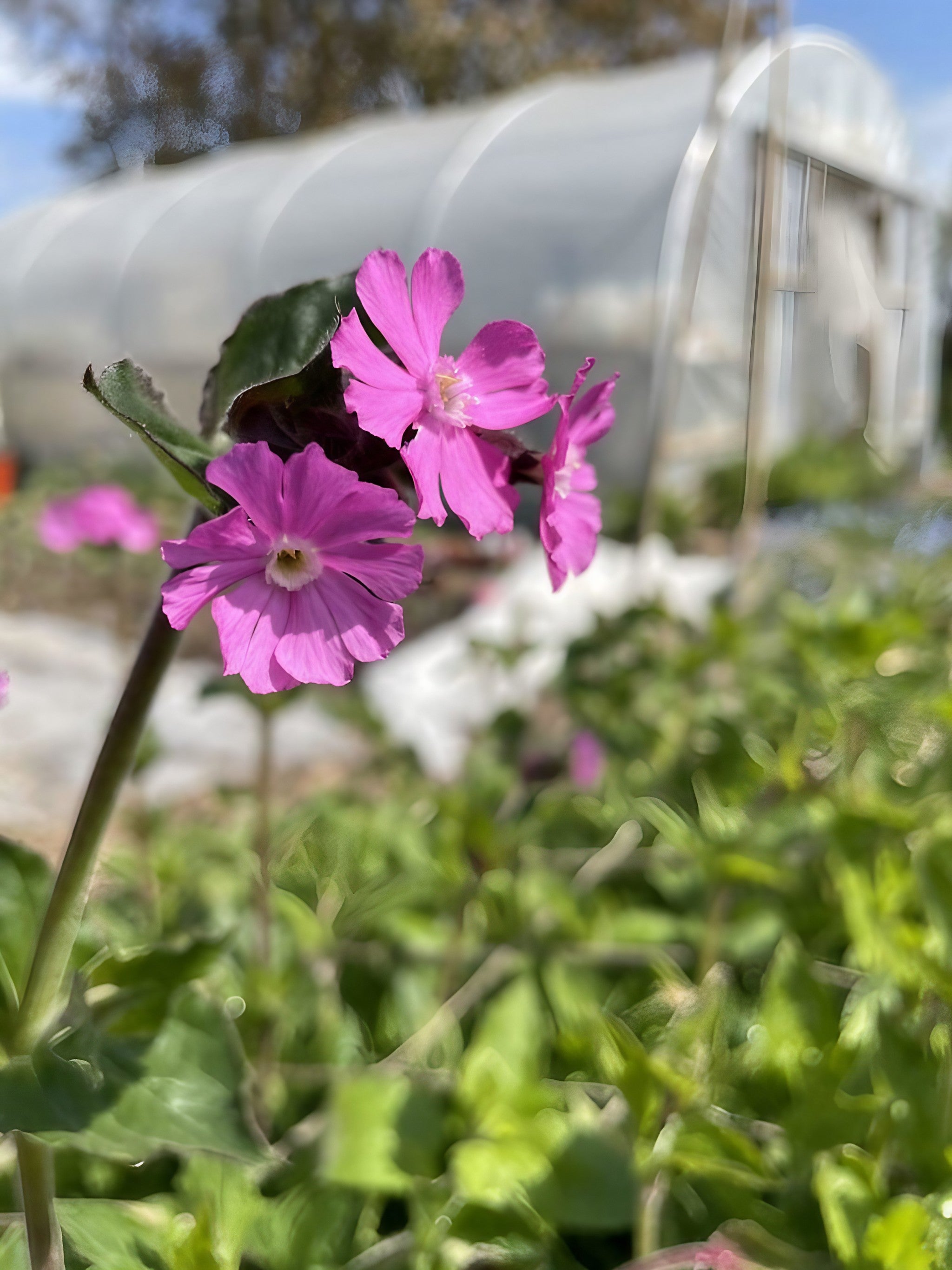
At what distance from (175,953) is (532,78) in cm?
967

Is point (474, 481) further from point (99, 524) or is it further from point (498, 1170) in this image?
point (99, 524)

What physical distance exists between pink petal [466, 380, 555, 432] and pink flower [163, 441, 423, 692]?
4 centimetres

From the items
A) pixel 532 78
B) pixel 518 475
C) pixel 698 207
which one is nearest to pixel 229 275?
pixel 698 207

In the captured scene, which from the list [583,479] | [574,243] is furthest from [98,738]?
[574,243]

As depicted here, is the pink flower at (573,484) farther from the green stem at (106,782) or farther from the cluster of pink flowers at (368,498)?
the green stem at (106,782)

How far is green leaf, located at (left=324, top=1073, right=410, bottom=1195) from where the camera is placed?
509 millimetres

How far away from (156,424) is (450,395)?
0.27 ft

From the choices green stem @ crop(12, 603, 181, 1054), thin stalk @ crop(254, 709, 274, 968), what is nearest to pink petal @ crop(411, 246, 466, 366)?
green stem @ crop(12, 603, 181, 1054)

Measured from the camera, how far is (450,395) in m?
0.30

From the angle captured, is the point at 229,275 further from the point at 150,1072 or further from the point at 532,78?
the point at 532,78

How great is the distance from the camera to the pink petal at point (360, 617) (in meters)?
0.28

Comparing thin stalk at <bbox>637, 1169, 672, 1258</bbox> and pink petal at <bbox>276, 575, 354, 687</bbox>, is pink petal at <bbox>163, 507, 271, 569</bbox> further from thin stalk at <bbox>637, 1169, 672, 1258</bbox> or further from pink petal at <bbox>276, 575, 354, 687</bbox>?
thin stalk at <bbox>637, 1169, 672, 1258</bbox>


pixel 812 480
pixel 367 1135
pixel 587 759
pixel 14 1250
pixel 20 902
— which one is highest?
pixel 20 902

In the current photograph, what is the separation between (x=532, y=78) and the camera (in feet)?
28.7
